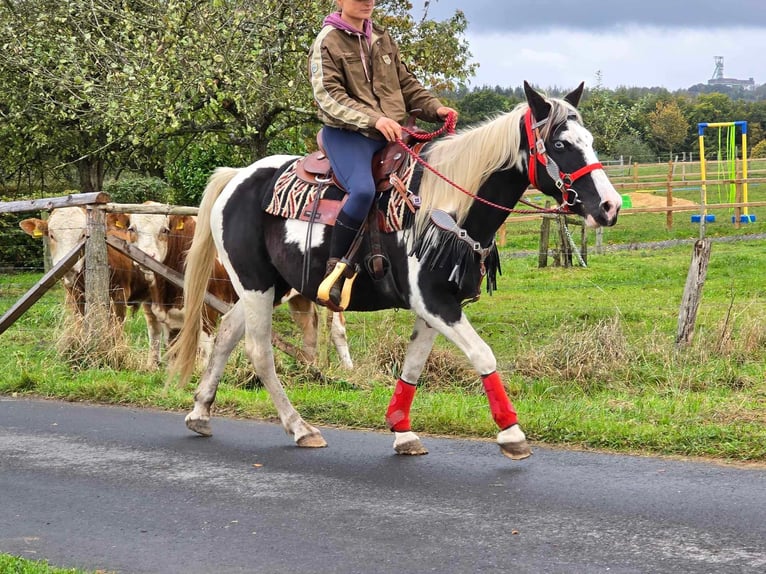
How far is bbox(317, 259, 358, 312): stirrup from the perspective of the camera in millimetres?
6367

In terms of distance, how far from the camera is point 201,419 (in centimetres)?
725

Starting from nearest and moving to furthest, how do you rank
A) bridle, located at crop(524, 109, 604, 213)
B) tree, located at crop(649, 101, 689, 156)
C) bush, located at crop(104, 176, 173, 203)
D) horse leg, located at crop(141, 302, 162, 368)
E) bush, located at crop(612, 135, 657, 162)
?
bridle, located at crop(524, 109, 604, 213)
horse leg, located at crop(141, 302, 162, 368)
bush, located at crop(104, 176, 173, 203)
bush, located at crop(612, 135, 657, 162)
tree, located at crop(649, 101, 689, 156)

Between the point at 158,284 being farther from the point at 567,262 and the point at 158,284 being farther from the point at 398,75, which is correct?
the point at 567,262

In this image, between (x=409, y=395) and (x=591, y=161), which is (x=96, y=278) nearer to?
(x=409, y=395)

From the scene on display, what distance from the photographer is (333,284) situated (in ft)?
21.1

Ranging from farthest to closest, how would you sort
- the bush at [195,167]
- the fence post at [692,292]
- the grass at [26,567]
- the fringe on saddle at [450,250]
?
1. the bush at [195,167]
2. the fence post at [692,292]
3. the fringe on saddle at [450,250]
4. the grass at [26,567]

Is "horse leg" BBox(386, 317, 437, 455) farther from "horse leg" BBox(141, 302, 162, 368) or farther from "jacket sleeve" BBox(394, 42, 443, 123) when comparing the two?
"horse leg" BBox(141, 302, 162, 368)

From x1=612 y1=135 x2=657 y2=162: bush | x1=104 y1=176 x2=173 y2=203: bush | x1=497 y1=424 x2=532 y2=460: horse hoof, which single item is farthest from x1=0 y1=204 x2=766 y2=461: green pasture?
x1=612 y1=135 x2=657 y2=162: bush

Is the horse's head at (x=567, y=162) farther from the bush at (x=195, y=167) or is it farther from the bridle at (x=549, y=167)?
the bush at (x=195, y=167)

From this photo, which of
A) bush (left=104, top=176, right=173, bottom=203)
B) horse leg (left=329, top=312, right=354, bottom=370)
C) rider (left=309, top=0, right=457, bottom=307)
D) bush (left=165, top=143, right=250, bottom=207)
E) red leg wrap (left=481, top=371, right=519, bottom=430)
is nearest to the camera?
red leg wrap (left=481, top=371, right=519, bottom=430)

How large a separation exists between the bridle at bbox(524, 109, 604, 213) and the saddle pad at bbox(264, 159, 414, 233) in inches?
34.3

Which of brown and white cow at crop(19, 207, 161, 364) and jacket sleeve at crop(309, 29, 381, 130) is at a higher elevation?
jacket sleeve at crop(309, 29, 381, 130)

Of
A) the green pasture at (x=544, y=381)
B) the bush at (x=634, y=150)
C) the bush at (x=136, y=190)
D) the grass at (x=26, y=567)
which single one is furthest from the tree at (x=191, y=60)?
the bush at (x=634, y=150)

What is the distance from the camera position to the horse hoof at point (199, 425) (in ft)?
23.7
